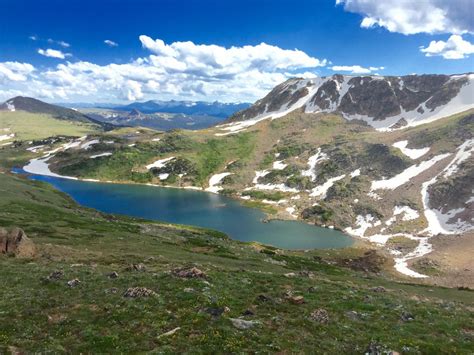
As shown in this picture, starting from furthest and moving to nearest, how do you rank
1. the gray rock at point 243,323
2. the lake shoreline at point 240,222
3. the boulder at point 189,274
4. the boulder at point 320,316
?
the lake shoreline at point 240,222
the boulder at point 189,274
the boulder at point 320,316
the gray rock at point 243,323

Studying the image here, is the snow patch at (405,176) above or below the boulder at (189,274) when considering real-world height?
above

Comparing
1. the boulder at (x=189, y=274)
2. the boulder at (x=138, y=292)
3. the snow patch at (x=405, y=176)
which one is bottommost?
the boulder at (x=189, y=274)

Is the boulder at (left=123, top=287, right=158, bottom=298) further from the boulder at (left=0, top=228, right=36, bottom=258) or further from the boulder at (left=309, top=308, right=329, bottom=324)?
the boulder at (left=0, top=228, right=36, bottom=258)

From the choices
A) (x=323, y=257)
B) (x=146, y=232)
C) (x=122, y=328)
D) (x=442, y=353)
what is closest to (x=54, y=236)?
(x=146, y=232)

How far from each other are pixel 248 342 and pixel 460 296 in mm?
55740

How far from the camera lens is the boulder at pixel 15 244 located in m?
45.0

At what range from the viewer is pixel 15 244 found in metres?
45.5

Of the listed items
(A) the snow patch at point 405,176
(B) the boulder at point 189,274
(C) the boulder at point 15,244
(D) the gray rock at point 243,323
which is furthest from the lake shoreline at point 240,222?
(D) the gray rock at point 243,323

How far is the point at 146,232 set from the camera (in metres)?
92.5

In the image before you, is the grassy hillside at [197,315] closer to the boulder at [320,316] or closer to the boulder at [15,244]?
the boulder at [320,316]

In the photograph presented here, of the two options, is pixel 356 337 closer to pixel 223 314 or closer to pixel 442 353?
pixel 442 353

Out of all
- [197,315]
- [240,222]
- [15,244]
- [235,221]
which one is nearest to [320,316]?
[197,315]

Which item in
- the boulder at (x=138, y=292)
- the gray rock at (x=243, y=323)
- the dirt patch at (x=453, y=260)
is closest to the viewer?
the gray rock at (x=243, y=323)

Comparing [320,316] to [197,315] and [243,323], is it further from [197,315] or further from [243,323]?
[197,315]
